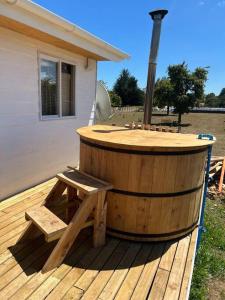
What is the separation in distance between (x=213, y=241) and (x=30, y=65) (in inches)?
156

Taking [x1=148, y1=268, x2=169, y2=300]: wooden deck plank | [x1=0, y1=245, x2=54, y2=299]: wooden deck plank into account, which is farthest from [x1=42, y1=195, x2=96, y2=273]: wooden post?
[x1=148, y1=268, x2=169, y2=300]: wooden deck plank

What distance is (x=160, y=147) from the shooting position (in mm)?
2275

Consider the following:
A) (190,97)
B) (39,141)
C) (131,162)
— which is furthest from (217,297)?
(190,97)

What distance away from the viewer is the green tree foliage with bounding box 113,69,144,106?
43250mm

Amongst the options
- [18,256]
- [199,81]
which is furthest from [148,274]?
[199,81]

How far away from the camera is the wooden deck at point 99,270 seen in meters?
1.87

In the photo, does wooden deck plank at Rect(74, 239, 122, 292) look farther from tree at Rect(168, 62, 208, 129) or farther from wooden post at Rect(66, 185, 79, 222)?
tree at Rect(168, 62, 208, 129)

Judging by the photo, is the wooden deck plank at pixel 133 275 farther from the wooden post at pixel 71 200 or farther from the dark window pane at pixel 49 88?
the dark window pane at pixel 49 88

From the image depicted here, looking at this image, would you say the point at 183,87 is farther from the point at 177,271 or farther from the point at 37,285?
the point at 37,285

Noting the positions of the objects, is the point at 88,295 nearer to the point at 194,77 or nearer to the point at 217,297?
the point at 217,297

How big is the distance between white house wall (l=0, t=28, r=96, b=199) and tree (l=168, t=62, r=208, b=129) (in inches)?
647

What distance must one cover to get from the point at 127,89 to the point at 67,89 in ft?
131

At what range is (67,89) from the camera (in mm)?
4945

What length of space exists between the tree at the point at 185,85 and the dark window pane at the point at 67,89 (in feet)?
53.1
